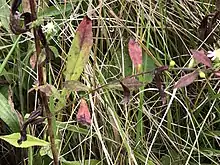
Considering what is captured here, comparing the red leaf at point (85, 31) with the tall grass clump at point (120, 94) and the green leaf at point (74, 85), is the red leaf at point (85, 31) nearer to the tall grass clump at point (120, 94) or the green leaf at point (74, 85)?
the green leaf at point (74, 85)

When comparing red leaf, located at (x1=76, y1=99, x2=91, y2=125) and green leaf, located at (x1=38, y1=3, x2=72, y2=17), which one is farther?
green leaf, located at (x1=38, y1=3, x2=72, y2=17)

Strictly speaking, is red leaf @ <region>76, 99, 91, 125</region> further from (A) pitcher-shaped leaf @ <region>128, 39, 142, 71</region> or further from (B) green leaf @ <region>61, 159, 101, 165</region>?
(B) green leaf @ <region>61, 159, 101, 165</region>

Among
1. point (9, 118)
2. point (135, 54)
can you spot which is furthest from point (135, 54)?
point (9, 118)

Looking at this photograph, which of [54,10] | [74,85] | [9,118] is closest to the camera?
[74,85]

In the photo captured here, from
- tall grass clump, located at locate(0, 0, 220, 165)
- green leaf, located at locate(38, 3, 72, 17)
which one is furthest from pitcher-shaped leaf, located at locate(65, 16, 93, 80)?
green leaf, located at locate(38, 3, 72, 17)

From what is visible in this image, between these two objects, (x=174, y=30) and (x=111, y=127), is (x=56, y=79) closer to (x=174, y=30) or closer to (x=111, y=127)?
(x=111, y=127)

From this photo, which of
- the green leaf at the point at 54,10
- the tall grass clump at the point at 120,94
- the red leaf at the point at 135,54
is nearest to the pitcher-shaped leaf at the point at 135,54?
the red leaf at the point at 135,54

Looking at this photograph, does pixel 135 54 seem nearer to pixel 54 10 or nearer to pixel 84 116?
pixel 84 116

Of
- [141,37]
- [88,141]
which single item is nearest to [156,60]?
[141,37]

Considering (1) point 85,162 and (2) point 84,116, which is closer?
(2) point 84,116

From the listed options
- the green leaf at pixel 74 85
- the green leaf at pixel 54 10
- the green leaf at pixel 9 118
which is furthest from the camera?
the green leaf at pixel 54 10
